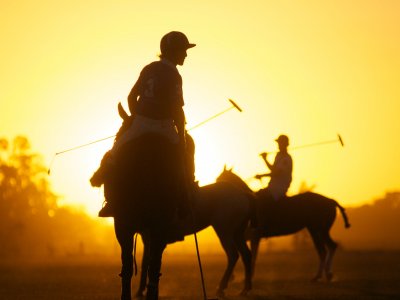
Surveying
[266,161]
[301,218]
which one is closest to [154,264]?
[266,161]

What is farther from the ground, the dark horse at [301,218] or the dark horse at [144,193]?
the dark horse at [144,193]

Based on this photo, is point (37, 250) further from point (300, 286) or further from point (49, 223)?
point (300, 286)

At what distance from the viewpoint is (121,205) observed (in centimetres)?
1031

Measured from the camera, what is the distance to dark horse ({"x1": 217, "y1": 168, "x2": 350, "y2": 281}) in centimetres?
2164

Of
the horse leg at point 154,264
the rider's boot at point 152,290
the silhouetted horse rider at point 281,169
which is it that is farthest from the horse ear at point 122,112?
the silhouetted horse rider at point 281,169

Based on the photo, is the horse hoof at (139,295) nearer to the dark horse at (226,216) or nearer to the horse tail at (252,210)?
the dark horse at (226,216)

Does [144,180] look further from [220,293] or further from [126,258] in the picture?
[220,293]

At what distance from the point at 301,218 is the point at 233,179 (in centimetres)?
326

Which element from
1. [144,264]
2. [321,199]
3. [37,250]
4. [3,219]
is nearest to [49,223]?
[37,250]

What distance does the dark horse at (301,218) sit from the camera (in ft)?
71.0

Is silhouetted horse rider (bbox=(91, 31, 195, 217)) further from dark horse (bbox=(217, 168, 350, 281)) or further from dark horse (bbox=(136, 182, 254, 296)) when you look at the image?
dark horse (bbox=(217, 168, 350, 281))

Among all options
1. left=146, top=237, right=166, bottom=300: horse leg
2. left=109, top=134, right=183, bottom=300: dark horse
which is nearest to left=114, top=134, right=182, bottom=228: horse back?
left=109, top=134, right=183, bottom=300: dark horse

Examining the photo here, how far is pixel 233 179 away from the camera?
66.3ft

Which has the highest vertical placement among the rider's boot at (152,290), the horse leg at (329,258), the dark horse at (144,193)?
the dark horse at (144,193)
